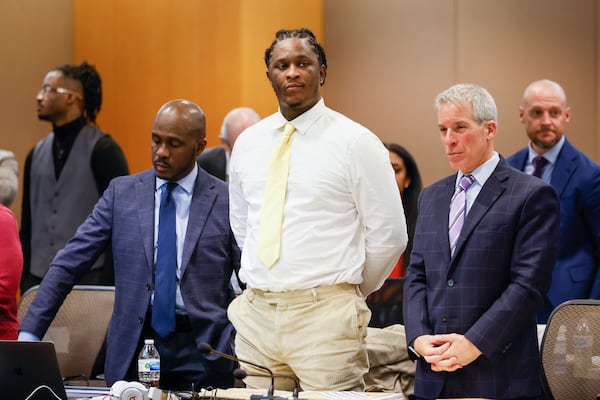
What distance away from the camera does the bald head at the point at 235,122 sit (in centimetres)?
606

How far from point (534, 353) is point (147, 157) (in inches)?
163

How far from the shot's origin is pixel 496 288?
3.42 metres

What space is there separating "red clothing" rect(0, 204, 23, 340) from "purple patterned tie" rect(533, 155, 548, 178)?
2.52m

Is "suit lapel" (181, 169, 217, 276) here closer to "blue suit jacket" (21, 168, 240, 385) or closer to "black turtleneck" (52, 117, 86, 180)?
"blue suit jacket" (21, 168, 240, 385)

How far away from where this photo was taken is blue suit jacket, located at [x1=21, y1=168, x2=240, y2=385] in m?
3.92

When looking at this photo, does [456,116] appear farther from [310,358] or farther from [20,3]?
[20,3]

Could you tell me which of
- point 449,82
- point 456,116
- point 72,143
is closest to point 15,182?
point 72,143

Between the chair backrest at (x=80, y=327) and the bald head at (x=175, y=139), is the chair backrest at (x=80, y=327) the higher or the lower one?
the lower one

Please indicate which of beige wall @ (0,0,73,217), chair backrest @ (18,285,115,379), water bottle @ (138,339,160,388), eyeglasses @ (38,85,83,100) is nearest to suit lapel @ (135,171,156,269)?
water bottle @ (138,339,160,388)

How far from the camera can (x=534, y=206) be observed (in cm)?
338

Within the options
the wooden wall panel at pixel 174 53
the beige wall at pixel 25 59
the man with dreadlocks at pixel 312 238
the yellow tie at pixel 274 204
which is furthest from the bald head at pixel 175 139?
the beige wall at pixel 25 59

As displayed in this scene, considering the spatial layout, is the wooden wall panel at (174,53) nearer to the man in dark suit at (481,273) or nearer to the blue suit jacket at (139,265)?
the blue suit jacket at (139,265)

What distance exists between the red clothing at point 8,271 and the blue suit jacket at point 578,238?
7.90ft

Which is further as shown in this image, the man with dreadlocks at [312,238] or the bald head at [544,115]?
the bald head at [544,115]
